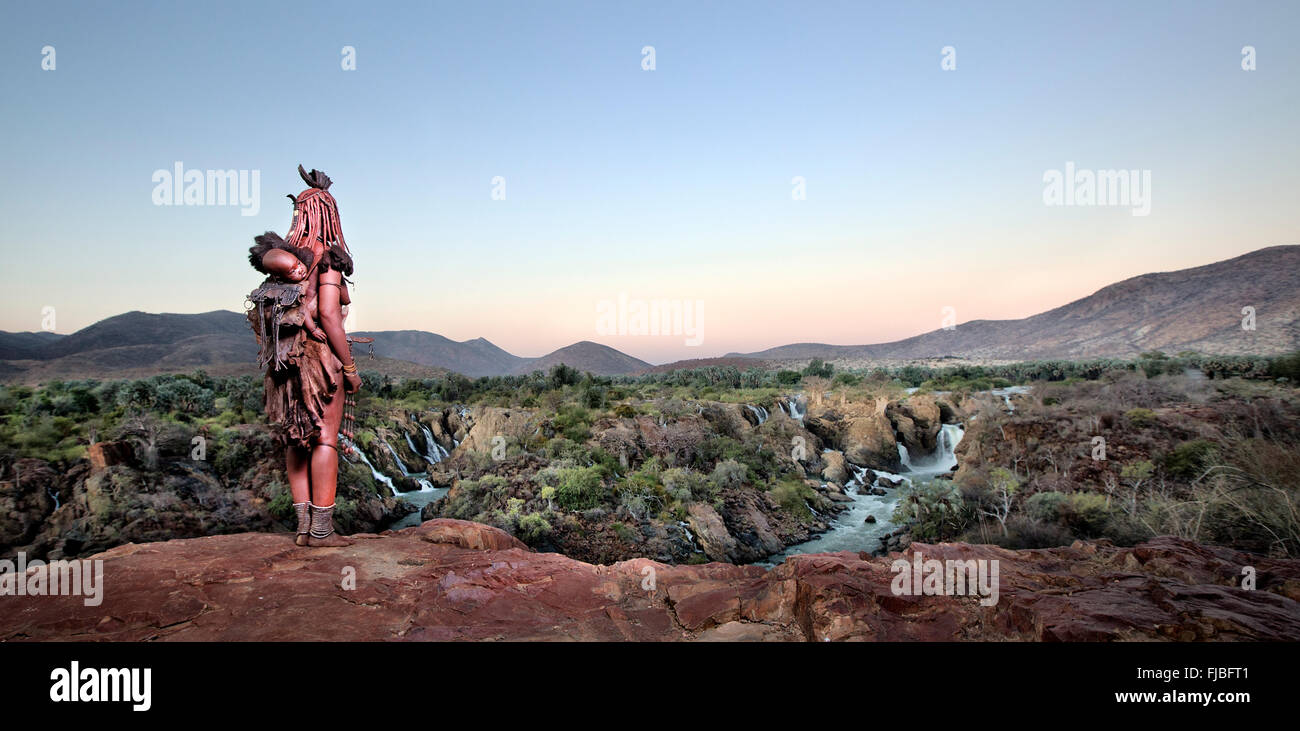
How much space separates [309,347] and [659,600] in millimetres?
4565

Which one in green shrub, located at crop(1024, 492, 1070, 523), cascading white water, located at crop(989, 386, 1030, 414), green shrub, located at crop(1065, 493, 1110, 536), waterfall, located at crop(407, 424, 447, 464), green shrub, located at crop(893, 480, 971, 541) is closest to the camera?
green shrub, located at crop(1065, 493, 1110, 536)

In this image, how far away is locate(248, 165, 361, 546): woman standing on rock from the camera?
16.7ft

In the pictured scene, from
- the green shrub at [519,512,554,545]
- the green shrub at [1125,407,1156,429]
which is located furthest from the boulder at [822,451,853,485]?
the green shrub at [519,512,554,545]

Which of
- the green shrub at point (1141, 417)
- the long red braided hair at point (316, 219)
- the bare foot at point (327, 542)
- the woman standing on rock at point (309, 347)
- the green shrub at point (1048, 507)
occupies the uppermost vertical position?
the long red braided hair at point (316, 219)

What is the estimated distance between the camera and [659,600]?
3879 mm

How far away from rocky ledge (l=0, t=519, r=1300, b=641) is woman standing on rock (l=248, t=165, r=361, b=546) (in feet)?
2.97

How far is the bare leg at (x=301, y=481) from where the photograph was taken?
17.8 feet

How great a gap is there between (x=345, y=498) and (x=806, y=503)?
14601mm

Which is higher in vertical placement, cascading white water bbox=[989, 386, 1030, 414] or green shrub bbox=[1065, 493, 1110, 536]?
cascading white water bbox=[989, 386, 1030, 414]

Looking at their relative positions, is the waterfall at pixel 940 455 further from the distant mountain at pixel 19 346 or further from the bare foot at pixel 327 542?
the distant mountain at pixel 19 346

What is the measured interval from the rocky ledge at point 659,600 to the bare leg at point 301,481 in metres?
0.68

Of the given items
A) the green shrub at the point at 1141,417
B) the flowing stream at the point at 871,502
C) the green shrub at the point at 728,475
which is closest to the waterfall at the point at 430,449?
the green shrub at the point at 728,475

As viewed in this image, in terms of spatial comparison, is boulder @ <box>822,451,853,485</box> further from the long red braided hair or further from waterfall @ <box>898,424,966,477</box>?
the long red braided hair
